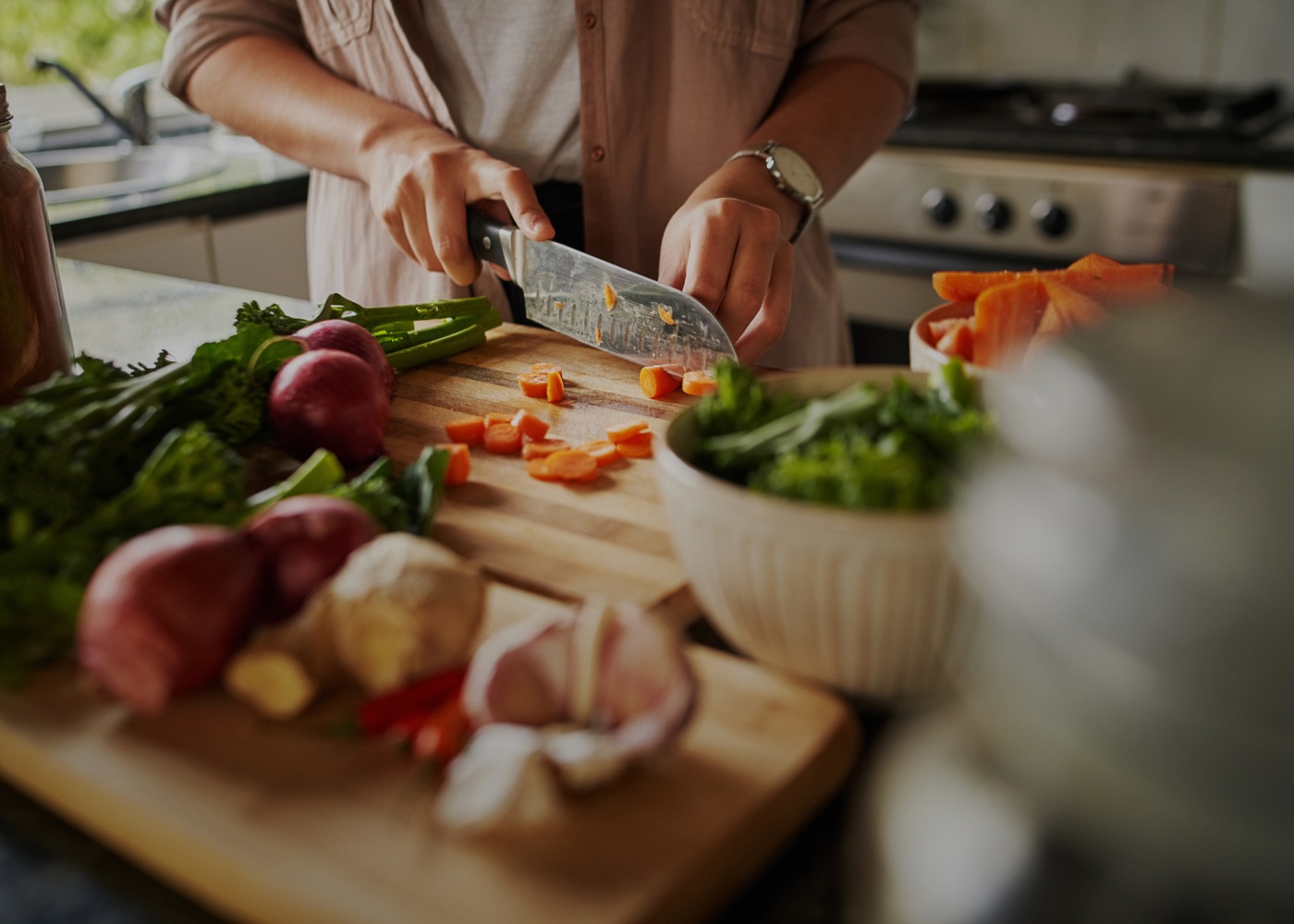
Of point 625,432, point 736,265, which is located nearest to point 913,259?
point 736,265

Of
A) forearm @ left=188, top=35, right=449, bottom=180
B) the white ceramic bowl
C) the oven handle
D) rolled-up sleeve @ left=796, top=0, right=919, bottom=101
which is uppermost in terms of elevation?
rolled-up sleeve @ left=796, top=0, right=919, bottom=101

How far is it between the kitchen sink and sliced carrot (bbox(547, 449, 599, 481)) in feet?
7.23

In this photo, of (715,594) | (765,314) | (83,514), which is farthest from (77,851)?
(765,314)

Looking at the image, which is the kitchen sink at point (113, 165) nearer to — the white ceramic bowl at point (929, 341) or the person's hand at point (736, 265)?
the person's hand at point (736, 265)

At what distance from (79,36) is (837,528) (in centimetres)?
379

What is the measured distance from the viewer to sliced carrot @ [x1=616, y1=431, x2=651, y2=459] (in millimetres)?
1276

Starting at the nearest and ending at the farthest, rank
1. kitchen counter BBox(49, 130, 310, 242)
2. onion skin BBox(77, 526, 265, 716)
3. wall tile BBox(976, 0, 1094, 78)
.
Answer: onion skin BBox(77, 526, 265, 716)
kitchen counter BBox(49, 130, 310, 242)
wall tile BBox(976, 0, 1094, 78)

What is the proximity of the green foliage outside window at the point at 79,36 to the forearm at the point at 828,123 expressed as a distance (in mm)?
2340

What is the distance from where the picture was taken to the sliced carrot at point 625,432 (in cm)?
129

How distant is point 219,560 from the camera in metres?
0.75

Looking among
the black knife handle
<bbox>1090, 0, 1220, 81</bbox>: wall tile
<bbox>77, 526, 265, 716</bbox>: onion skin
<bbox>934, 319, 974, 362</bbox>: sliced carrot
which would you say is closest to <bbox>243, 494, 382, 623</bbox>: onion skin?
<bbox>77, 526, 265, 716</bbox>: onion skin

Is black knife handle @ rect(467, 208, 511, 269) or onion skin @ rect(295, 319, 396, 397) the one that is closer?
onion skin @ rect(295, 319, 396, 397)

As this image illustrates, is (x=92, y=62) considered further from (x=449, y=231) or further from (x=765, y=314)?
(x=765, y=314)

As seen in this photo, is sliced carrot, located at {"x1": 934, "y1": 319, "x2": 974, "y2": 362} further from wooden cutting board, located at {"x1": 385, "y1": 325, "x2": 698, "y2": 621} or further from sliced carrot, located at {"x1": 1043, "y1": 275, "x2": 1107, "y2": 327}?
wooden cutting board, located at {"x1": 385, "y1": 325, "x2": 698, "y2": 621}
